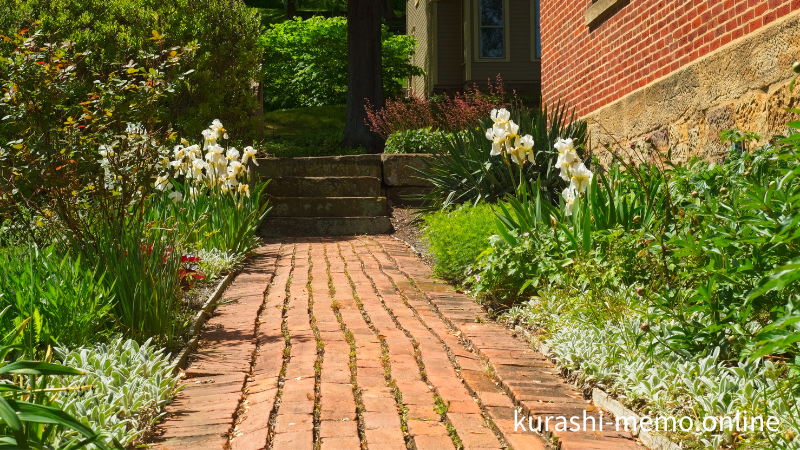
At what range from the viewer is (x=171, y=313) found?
178 inches

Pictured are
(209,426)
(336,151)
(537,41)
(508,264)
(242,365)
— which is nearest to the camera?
(209,426)

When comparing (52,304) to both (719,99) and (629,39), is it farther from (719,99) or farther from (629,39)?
(629,39)

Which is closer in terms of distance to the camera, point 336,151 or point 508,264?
point 508,264

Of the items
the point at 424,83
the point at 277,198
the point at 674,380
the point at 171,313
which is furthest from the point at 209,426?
the point at 424,83

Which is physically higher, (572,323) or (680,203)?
(680,203)

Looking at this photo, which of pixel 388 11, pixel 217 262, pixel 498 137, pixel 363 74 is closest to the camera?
pixel 498 137

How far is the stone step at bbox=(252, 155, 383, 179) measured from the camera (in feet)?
36.8

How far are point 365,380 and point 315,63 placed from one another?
19.3 metres

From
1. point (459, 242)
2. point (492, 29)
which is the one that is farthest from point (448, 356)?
point (492, 29)

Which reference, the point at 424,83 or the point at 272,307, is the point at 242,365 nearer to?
the point at 272,307

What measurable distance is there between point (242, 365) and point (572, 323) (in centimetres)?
183

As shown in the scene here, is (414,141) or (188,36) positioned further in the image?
(414,141)

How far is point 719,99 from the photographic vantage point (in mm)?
5879

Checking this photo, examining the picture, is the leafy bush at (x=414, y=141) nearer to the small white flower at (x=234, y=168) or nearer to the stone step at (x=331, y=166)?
the stone step at (x=331, y=166)
